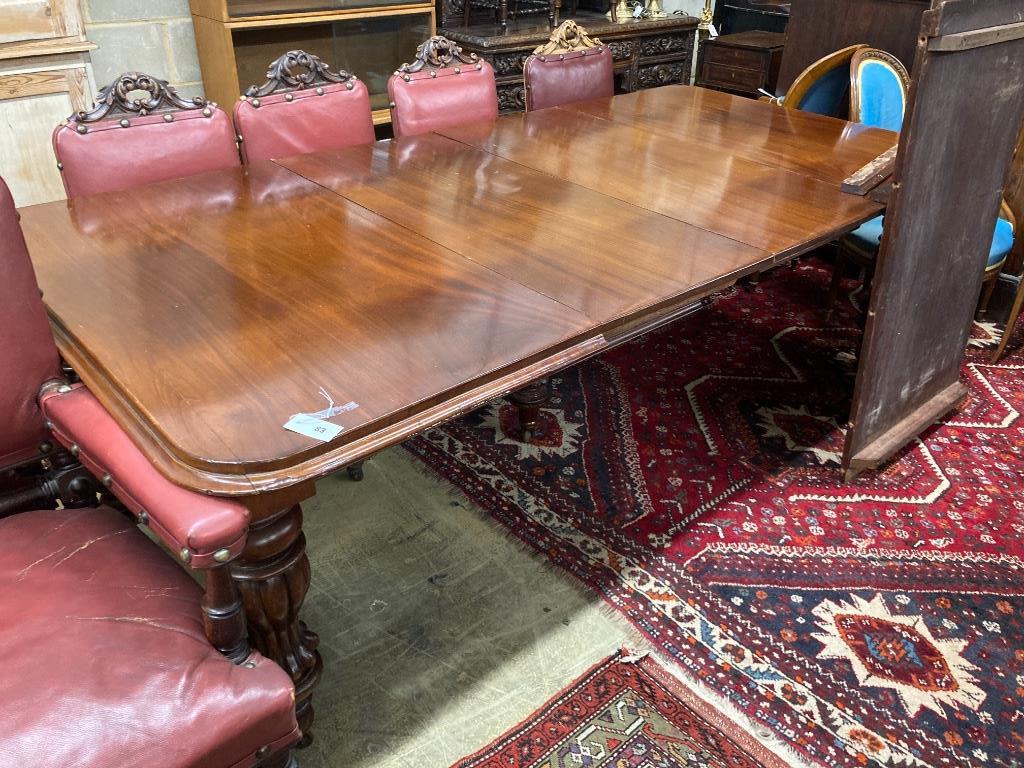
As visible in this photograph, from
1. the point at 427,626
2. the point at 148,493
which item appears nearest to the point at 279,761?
the point at 148,493

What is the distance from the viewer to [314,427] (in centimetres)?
108

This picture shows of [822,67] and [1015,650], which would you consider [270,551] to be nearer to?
[1015,650]

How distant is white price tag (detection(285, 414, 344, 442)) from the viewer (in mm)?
1061

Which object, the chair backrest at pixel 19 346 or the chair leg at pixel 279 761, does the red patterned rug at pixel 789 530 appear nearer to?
the chair leg at pixel 279 761

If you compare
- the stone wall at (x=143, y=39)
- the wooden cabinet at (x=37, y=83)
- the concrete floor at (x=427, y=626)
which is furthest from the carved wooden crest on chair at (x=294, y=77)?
the stone wall at (x=143, y=39)

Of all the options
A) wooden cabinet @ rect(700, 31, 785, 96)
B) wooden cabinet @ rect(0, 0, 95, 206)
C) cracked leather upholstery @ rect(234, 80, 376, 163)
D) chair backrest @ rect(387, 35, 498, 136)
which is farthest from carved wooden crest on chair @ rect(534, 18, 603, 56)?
wooden cabinet @ rect(700, 31, 785, 96)

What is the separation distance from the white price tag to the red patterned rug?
950 millimetres

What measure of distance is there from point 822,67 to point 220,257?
2.54m

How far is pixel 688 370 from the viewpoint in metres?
2.70

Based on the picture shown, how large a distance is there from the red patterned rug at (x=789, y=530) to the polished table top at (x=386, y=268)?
71 cm

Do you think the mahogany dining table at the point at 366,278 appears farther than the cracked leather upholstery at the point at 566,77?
No

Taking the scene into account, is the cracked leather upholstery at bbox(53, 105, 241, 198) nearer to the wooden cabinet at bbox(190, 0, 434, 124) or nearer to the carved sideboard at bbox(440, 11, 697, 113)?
the wooden cabinet at bbox(190, 0, 434, 124)

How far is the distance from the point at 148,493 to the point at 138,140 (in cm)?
127

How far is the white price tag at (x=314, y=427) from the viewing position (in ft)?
3.48
